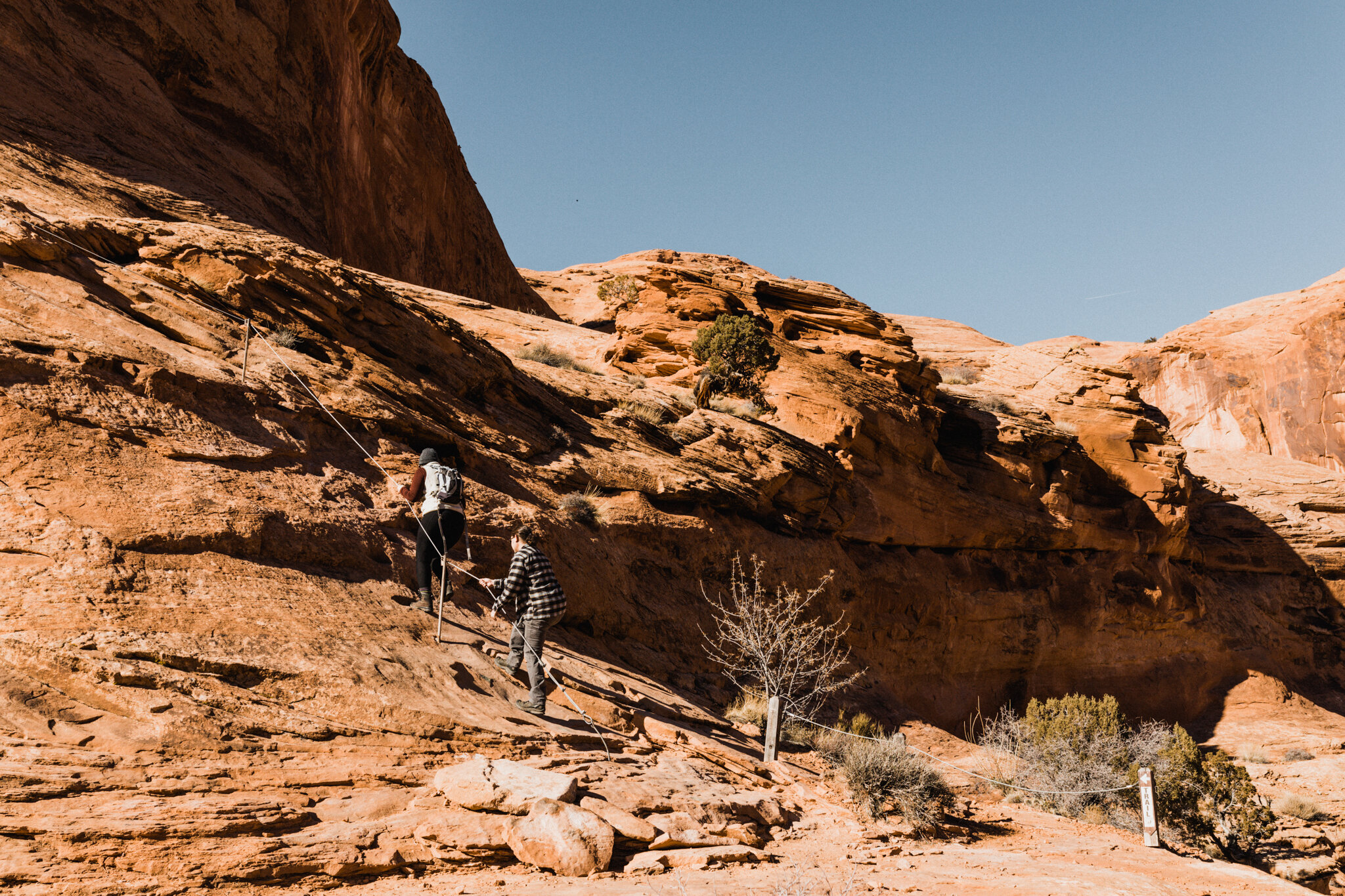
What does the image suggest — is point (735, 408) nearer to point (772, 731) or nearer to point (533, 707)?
point (772, 731)

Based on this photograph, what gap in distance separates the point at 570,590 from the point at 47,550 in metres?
5.73

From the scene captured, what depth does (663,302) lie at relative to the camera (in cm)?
2111

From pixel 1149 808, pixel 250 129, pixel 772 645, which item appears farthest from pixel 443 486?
pixel 250 129

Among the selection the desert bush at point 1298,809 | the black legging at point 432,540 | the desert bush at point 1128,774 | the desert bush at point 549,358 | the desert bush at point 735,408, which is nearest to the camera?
the black legging at point 432,540

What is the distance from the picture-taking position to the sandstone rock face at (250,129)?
12672 millimetres

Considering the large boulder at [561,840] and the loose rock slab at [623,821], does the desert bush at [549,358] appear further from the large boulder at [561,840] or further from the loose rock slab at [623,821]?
the large boulder at [561,840]

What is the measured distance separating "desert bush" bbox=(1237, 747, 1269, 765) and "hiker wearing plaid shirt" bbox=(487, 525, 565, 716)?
20.6 m

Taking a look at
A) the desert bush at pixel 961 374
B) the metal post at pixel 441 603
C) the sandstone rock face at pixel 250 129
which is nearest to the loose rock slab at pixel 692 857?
the metal post at pixel 441 603

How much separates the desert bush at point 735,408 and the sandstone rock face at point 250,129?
360 inches

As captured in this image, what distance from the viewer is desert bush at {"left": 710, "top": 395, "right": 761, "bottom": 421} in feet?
59.6

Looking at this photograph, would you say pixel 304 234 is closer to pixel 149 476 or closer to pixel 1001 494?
pixel 149 476

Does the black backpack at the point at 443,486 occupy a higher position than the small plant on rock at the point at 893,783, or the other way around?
the black backpack at the point at 443,486

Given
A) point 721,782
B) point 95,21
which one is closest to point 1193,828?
point 721,782

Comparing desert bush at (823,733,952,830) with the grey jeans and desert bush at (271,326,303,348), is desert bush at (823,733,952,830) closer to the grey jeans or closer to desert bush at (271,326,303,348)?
the grey jeans
